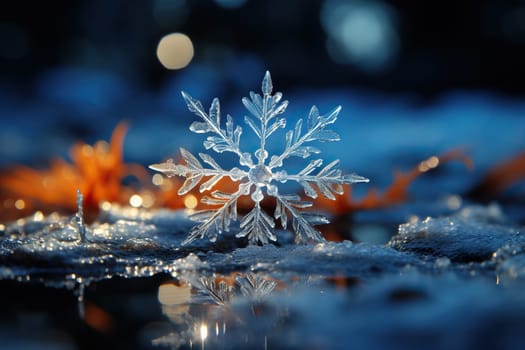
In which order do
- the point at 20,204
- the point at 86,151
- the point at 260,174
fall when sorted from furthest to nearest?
1. the point at 20,204
2. the point at 86,151
3. the point at 260,174

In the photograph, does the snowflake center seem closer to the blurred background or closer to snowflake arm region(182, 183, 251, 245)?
snowflake arm region(182, 183, 251, 245)

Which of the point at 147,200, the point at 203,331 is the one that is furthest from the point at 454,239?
the point at 147,200

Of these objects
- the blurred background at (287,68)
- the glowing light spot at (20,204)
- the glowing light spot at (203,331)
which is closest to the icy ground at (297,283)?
the glowing light spot at (203,331)

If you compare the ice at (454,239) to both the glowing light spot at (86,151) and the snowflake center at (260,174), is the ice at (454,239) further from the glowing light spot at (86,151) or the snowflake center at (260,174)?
the glowing light spot at (86,151)

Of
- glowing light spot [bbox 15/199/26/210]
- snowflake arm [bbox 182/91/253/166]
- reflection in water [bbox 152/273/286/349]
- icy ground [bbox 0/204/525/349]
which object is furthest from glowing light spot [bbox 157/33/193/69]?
reflection in water [bbox 152/273/286/349]

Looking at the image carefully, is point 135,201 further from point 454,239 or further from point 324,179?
point 454,239

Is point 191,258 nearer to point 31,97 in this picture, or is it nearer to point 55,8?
point 55,8

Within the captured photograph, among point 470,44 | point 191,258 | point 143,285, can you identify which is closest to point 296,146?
point 191,258
